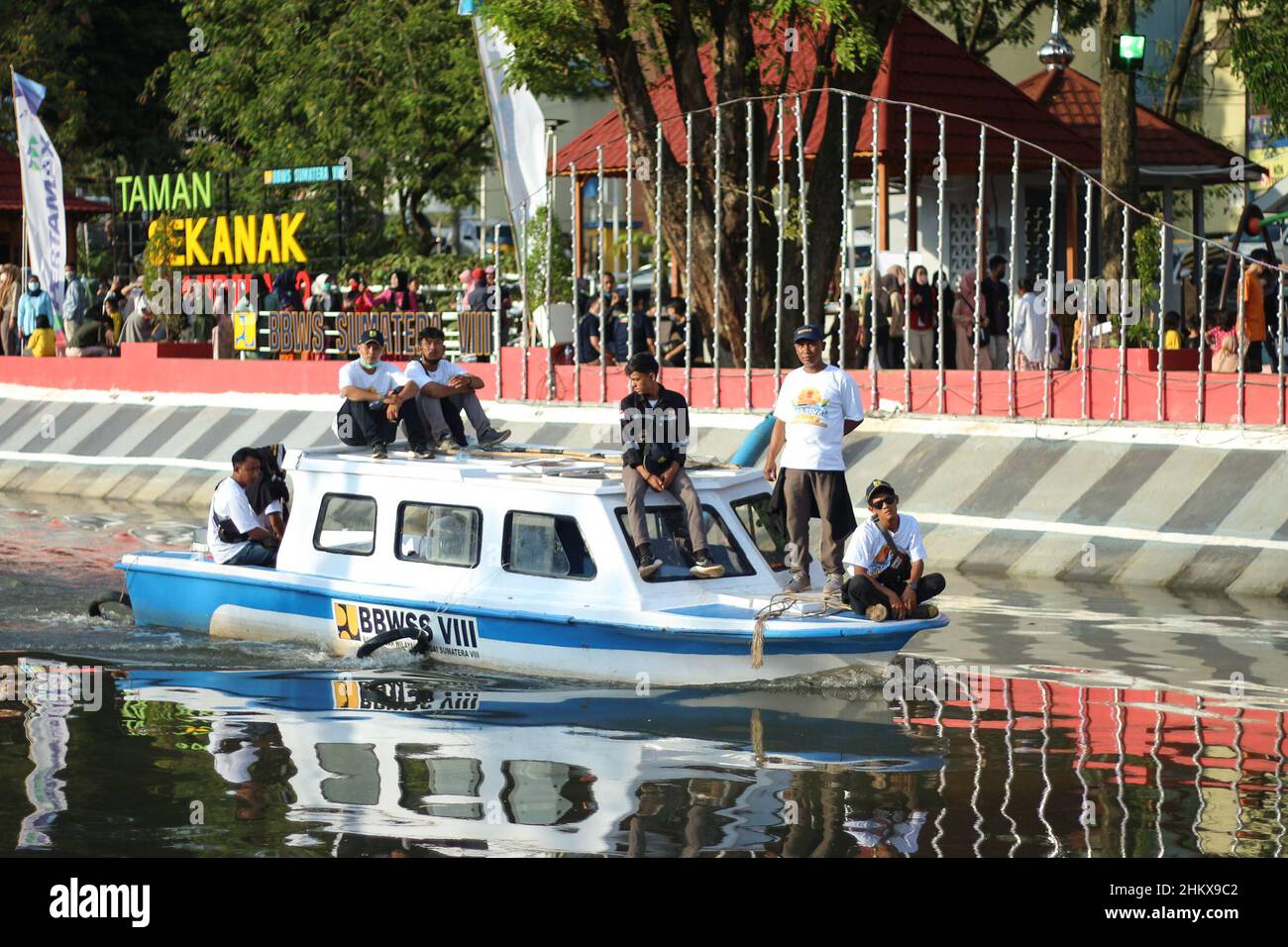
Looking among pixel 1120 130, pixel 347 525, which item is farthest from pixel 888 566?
pixel 1120 130

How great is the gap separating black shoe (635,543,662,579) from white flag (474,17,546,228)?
13.9 m

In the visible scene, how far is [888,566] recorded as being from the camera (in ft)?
47.6

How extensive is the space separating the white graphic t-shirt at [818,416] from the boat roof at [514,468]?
0.38 meters

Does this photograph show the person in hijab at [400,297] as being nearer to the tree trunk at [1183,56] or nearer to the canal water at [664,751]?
the canal water at [664,751]

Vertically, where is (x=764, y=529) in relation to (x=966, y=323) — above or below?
below

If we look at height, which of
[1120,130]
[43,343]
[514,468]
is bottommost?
[514,468]

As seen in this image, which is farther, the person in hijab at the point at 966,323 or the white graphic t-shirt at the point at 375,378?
the person in hijab at the point at 966,323

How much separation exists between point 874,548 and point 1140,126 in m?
22.8

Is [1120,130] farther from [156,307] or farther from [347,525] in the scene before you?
[156,307]

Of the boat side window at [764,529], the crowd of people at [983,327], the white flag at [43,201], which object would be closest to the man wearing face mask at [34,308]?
the white flag at [43,201]

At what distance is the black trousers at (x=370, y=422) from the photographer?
1786cm

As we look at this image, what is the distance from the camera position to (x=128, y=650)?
55.3ft

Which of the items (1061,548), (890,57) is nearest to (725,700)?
(1061,548)

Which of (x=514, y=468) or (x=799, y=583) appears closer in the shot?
(x=799, y=583)
